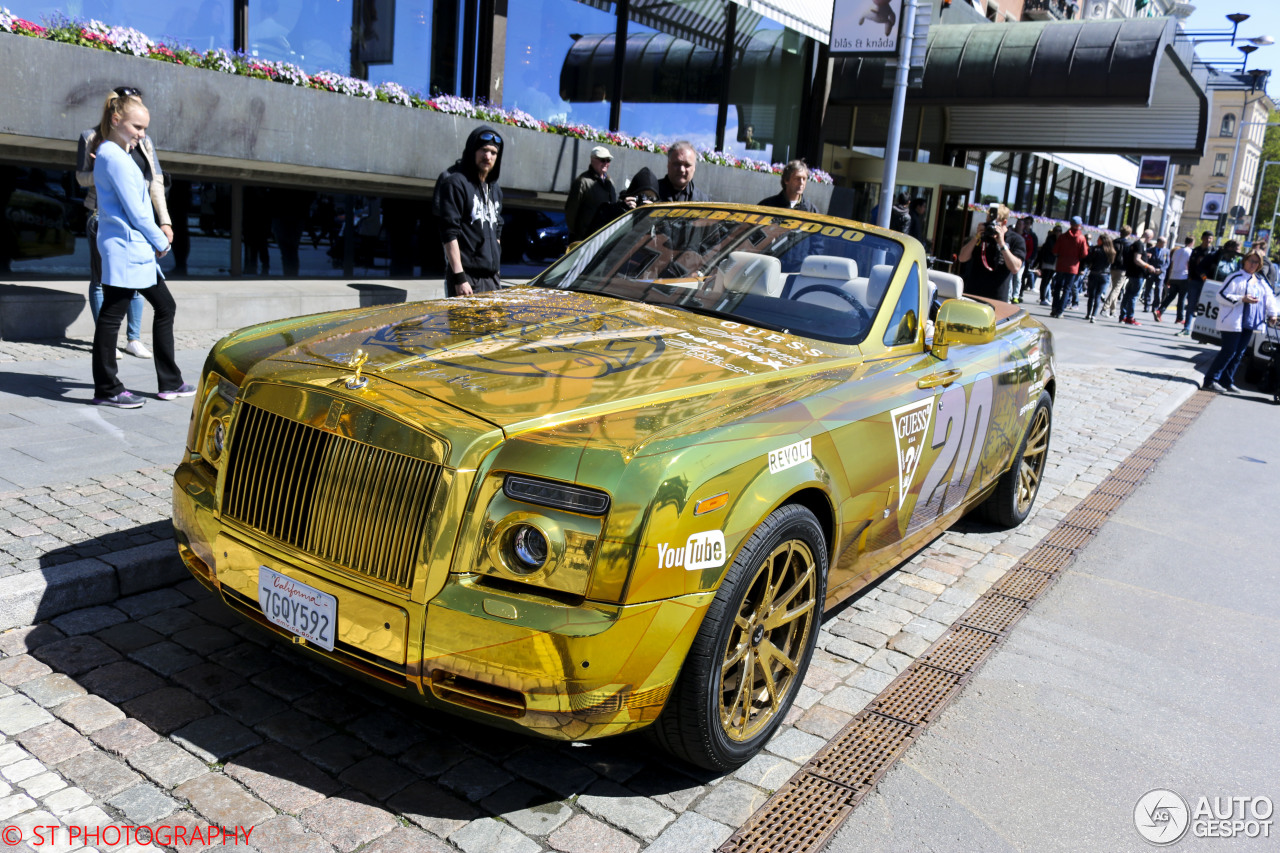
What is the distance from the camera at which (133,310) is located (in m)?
7.88

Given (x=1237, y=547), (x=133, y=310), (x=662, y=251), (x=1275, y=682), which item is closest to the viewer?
(x=1275, y=682)

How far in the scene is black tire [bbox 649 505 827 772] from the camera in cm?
277

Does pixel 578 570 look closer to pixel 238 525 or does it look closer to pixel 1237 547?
pixel 238 525

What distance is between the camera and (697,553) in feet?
8.70

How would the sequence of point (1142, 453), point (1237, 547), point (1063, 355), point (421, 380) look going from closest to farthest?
point (421, 380), point (1237, 547), point (1142, 453), point (1063, 355)

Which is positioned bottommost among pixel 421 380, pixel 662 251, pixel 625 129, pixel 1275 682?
pixel 1275 682

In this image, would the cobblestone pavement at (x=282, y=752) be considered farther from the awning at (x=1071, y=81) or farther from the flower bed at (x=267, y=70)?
the awning at (x=1071, y=81)

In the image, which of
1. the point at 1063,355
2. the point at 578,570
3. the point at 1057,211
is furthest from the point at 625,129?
the point at 1057,211

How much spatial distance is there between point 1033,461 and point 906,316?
2.50 metres

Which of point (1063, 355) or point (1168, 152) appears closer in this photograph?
point (1063, 355)

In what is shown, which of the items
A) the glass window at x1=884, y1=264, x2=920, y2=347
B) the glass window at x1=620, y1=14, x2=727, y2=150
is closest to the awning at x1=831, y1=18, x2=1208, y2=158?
the glass window at x1=620, y1=14, x2=727, y2=150

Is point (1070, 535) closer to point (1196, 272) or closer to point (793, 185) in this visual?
point (793, 185)

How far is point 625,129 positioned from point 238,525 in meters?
14.1

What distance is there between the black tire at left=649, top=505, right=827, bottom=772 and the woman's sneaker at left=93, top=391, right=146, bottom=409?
463 cm
